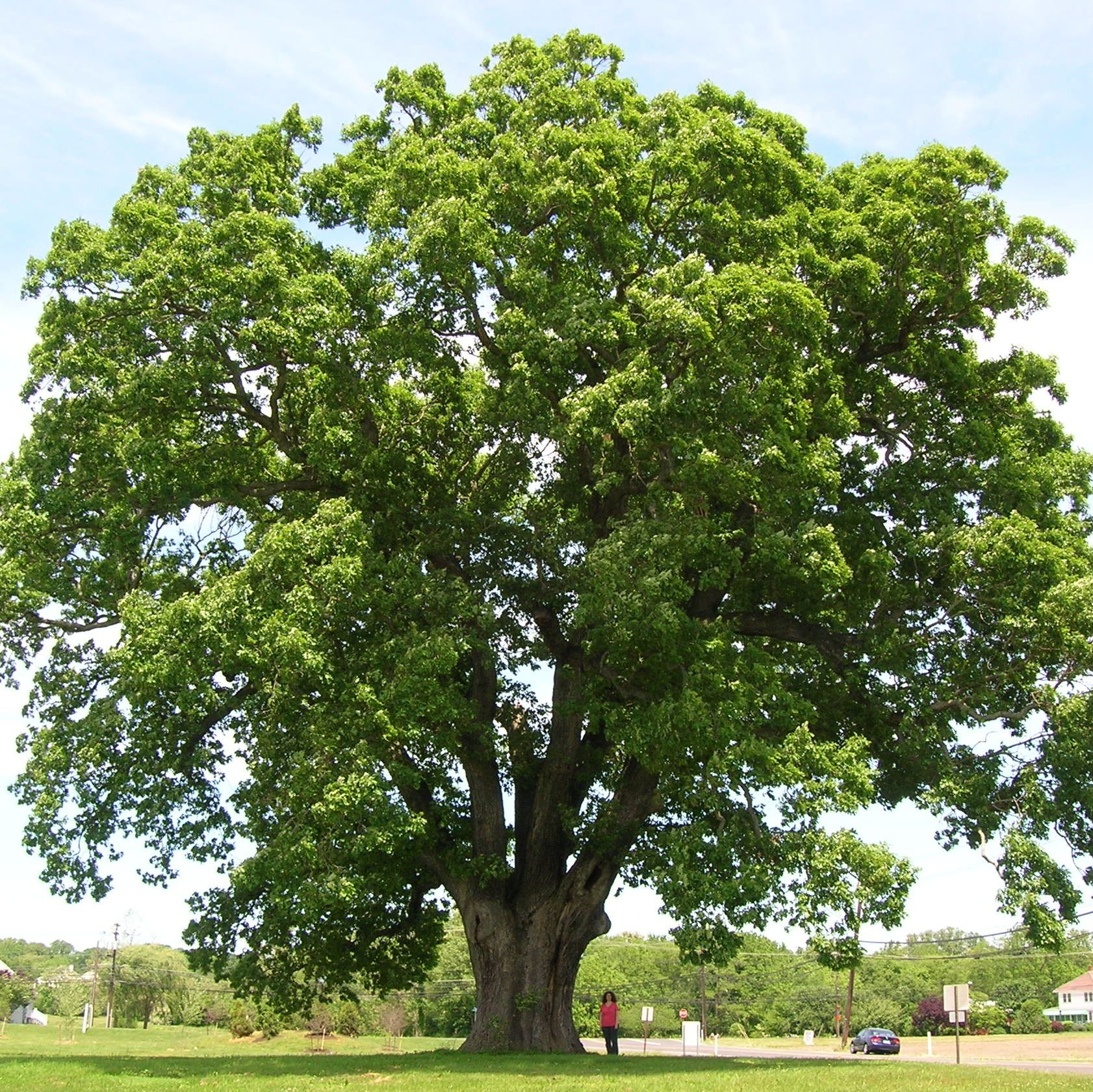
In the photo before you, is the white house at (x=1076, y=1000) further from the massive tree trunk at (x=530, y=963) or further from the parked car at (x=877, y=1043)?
the massive tree trunk at (x=530, y=963)

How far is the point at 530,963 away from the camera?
60.1ft

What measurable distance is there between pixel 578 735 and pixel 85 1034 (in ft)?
109

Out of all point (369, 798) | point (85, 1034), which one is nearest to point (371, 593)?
point (369, 798)

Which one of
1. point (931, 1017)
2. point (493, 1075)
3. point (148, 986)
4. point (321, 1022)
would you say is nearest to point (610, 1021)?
point (493, 1075)

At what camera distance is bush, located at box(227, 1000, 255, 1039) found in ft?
148

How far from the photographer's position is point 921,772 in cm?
1703

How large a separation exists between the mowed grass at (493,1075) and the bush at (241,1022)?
29.6 metres

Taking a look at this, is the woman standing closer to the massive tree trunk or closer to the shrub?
the massive tree trunk

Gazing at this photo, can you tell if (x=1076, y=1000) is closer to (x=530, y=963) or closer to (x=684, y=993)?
(x=684, y=993)

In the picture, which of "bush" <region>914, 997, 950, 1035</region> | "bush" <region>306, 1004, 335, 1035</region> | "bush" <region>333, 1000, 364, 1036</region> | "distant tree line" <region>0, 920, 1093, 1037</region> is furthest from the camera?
"bush" <region>914, 997, 950, 1035</region>

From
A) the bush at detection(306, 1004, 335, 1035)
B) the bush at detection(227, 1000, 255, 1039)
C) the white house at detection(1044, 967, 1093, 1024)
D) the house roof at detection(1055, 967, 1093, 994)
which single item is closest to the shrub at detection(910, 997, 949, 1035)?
the white house at detection(1044, 967, 1093, 1024)

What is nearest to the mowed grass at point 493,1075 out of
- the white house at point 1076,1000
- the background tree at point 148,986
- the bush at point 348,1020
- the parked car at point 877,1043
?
the parked car at point 877,1043

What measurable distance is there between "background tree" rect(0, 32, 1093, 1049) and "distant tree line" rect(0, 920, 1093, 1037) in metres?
30.2

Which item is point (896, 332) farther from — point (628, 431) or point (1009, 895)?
point (1009, 895)
